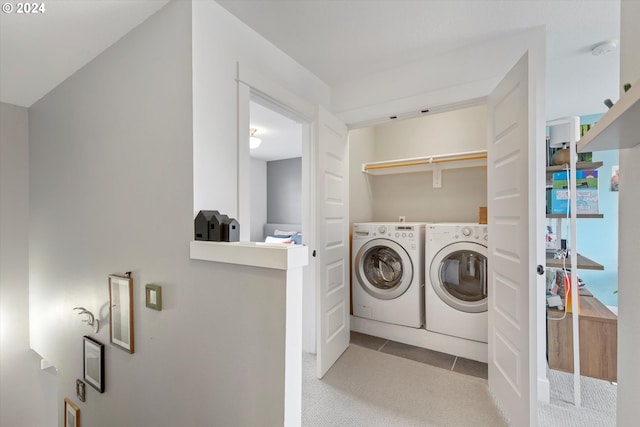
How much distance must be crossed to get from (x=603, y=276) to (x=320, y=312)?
3.14 meters

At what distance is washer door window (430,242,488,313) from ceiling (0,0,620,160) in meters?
1.54

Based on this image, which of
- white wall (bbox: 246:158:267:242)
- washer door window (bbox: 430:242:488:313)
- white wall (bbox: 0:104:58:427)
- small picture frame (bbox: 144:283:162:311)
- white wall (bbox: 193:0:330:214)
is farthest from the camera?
white wall (bbox: 246:158:267:242)

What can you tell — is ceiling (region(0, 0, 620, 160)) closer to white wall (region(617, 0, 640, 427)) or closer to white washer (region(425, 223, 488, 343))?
white wall (region(617, 0, 640, 427))

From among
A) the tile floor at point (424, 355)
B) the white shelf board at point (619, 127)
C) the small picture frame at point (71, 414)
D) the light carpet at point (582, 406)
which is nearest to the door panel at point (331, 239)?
the tile floor at point (424, 355)

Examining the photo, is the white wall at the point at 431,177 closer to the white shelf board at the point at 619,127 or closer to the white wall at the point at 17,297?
the white shelf board at the point at 619,127

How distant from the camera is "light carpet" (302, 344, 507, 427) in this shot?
1654 millimetres

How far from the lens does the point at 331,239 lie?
2.19m

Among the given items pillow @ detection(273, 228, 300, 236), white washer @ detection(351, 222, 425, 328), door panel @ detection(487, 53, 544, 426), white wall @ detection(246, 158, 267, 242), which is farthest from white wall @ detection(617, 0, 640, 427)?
white wall @ detection(246, 158, 267, 242)

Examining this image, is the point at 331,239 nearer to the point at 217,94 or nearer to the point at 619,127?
the point at 217,94

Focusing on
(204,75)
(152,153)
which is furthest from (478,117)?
(152,153)

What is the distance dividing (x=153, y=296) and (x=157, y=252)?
9.4 inches

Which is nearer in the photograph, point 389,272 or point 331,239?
point 331,239

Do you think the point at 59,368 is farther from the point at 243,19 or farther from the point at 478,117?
the point at 478,117

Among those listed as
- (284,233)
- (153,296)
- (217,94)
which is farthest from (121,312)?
(284,233)
